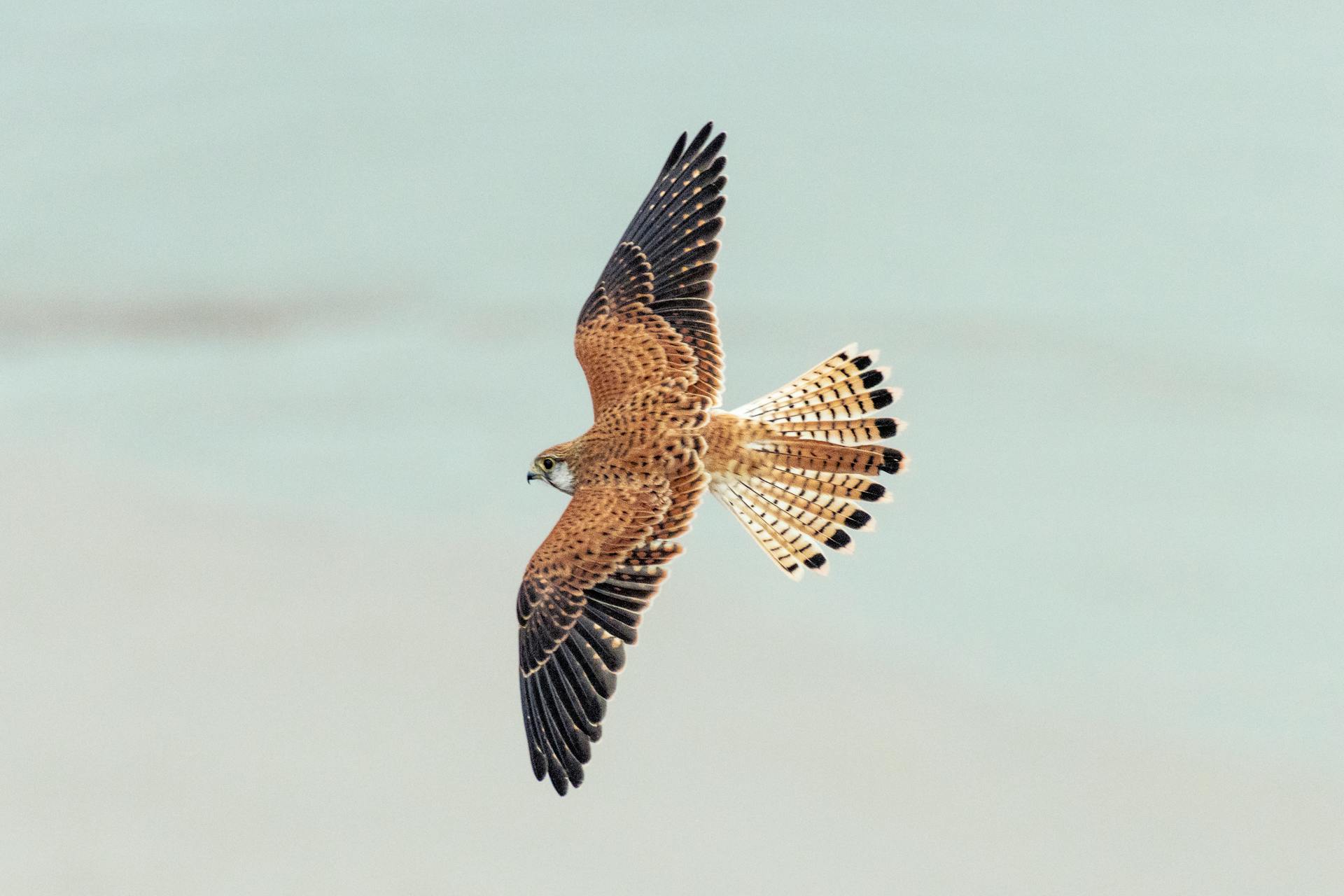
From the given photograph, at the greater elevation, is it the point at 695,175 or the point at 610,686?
the point at 695,175

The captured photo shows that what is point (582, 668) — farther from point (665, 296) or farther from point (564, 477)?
point (665, 296)

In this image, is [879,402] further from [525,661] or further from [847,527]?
[525,661]

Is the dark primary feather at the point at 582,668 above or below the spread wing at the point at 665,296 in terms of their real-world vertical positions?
below

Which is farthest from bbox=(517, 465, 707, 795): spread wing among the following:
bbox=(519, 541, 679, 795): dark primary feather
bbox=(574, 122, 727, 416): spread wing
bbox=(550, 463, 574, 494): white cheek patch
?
bbox=(574, 122, 727, 416): spread wing

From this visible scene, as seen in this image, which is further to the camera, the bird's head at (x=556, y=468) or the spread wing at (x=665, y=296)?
the spread wing at (x=665, y=296)

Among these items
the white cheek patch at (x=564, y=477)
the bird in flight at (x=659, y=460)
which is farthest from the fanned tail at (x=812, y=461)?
the white cheek patch at (x=564, y=477)

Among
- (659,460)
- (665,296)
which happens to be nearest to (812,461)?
(659,460)

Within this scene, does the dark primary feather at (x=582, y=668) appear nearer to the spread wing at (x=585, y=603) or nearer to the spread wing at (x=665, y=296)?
the spread wing at (x=585, y=603)

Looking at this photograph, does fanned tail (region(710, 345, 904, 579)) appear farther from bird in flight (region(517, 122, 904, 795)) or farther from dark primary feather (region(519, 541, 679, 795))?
dark primary feather (region(519, 541, 679, 795))

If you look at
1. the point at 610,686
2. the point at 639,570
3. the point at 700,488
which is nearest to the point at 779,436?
the point at 700,488
